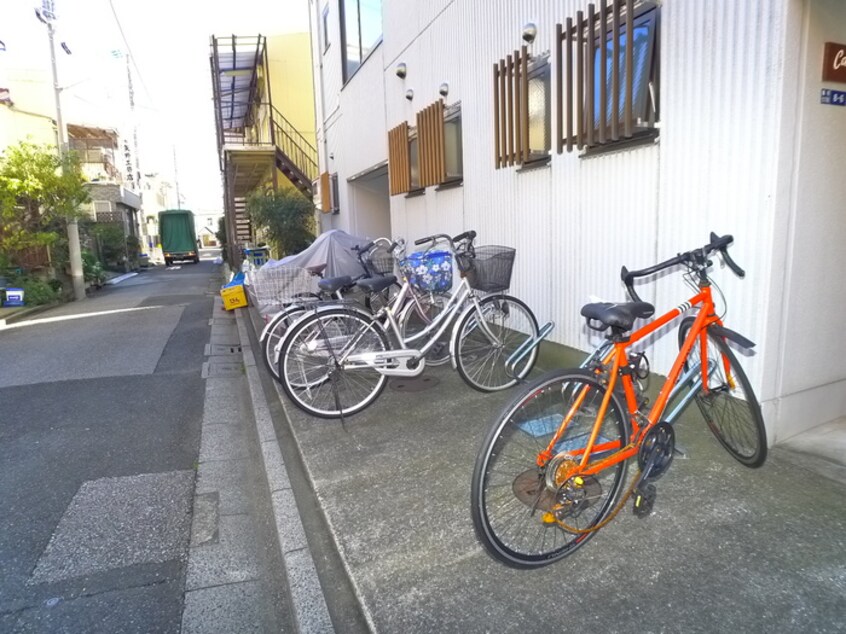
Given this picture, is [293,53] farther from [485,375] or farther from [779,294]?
[779,294]

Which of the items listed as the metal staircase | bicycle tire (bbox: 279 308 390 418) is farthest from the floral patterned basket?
the metal staircase

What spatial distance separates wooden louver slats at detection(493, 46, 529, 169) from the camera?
5.19m

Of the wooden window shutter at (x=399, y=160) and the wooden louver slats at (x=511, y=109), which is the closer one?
the wooden louver slats at (x=511, y=109)

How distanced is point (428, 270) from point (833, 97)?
2890mm

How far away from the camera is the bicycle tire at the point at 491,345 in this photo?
4.78m

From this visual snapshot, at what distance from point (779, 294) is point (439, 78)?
212 inches

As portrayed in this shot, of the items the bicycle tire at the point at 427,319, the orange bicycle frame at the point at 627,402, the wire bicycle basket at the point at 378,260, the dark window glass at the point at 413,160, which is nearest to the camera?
the orange bicycle frame at the point at 627,402

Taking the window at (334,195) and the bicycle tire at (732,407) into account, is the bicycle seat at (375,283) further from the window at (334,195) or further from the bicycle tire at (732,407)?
the window at (334,195)

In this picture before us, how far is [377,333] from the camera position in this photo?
4.43 m

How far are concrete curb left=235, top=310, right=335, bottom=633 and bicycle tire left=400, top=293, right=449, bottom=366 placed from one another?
1400mm

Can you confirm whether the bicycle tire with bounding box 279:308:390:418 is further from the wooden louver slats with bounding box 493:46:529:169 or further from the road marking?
the road marking

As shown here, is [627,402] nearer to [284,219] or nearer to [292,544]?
[292,544]

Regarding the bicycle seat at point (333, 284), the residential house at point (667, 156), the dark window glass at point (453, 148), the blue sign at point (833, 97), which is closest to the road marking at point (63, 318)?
the dark window glass at point (453, 148)

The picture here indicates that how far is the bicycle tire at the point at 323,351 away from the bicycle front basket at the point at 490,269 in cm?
92
